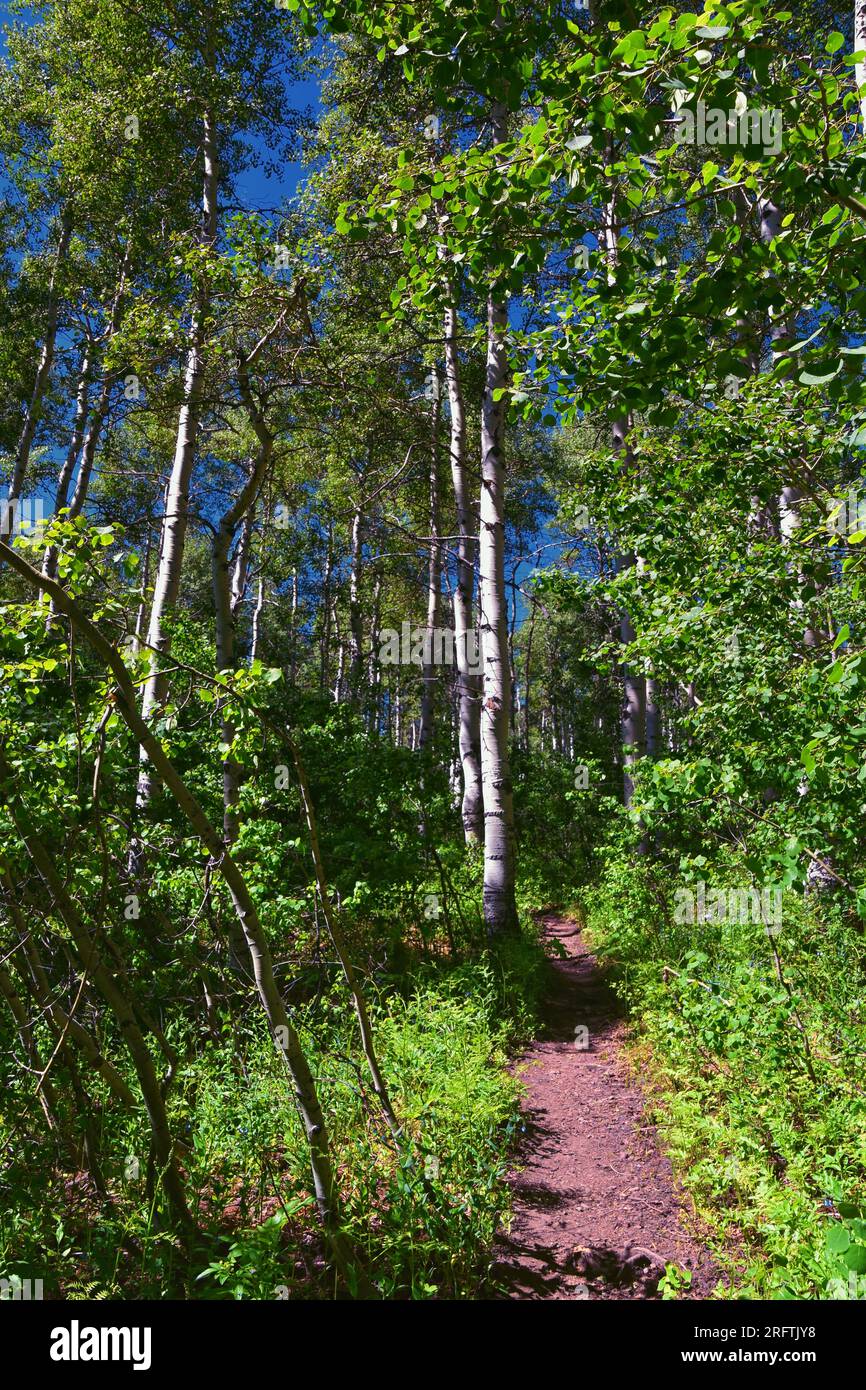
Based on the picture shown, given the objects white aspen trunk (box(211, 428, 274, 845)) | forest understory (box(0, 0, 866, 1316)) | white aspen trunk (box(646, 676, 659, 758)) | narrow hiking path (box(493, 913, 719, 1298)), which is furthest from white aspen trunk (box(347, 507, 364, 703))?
narrow hiking path (box(493, 913, 719, 1298))

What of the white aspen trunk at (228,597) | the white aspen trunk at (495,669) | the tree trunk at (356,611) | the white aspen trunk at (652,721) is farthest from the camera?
the tree trunk at (356,611)

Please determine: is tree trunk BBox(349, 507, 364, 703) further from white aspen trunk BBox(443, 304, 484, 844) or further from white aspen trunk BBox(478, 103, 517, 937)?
white aspen trunk BBox(478, 103, 517, 937)

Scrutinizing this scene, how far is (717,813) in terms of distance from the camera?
422 centimetres

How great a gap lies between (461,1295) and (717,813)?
8.72 ft

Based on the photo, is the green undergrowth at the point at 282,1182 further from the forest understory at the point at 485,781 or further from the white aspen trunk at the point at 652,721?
the white aspen trunk at the point at 652,721

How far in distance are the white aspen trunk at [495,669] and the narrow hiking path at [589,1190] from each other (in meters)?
1.39

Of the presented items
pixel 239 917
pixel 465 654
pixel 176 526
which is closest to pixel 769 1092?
pixel 239 917

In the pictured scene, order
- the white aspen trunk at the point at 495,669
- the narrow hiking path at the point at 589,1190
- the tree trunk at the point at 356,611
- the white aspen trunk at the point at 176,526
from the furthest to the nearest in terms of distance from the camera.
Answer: the tree trunk at the point at 356,611 → the white aspen trunk at the point at 176,526 → the white aspen trunk at the point at 495,669 → the narrow hiking path at the point at 589,1190

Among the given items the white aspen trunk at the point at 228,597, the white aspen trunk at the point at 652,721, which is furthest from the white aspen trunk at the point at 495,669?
the white aspen trunk at the point at 652,721

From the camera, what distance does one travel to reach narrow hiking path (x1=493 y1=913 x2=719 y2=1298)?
128 inches

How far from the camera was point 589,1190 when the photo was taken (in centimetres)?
397

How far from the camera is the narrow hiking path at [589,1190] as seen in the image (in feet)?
10.7

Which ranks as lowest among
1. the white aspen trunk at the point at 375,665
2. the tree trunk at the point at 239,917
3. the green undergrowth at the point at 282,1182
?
the green undergrowth at the point at 282,1182

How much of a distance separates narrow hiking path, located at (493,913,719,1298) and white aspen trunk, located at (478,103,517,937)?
4.56 feet
